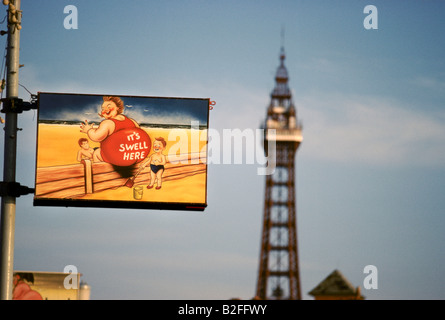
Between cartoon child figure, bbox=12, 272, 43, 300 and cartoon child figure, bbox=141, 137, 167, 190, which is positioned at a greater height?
cartoon child figure, bbox=141, 137, 167, 190

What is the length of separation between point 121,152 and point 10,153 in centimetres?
1045

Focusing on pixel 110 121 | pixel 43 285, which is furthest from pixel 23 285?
pixel 110 121

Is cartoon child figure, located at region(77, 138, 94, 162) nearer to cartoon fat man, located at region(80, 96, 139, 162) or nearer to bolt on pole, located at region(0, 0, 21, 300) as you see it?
cartoon fat man, located at region(80, 96, 139, 162)

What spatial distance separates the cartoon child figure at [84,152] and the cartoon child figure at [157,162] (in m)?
1.70

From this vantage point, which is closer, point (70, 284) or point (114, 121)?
point (114, 121)

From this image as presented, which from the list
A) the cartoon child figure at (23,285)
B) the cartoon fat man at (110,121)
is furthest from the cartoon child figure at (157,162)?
the cartoon child figure at (23,285)

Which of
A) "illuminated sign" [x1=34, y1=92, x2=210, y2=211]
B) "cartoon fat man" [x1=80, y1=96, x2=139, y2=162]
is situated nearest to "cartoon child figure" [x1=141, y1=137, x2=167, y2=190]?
"illuminated sign" [x1=34, y1=92, x2=210, y2=211]

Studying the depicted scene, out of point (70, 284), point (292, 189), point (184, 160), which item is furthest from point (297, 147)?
point (184, 160)

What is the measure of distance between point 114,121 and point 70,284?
195ft

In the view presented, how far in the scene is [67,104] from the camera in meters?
25.9

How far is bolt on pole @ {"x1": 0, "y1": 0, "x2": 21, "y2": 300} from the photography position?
15383 mm

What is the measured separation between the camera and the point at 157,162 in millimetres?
27250

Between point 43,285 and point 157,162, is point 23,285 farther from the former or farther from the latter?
point 157,162
